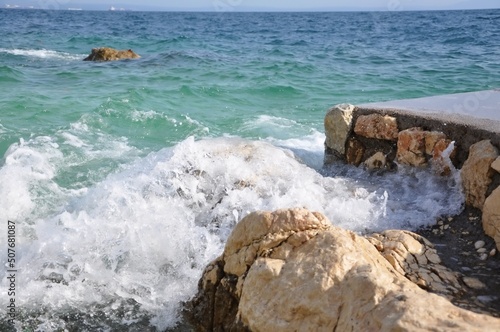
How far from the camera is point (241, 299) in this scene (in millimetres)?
3334

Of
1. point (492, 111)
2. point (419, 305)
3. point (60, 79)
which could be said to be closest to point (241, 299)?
point (419, 305)

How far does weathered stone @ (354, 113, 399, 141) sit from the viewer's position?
5859 millimetres

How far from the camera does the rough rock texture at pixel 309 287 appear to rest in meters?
2.64

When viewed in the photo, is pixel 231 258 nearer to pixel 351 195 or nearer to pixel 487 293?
pixel 487 293

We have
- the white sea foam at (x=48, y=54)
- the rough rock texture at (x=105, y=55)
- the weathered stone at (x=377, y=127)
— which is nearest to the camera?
the weathered stone at (x=377, y=127)

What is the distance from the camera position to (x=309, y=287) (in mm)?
3023

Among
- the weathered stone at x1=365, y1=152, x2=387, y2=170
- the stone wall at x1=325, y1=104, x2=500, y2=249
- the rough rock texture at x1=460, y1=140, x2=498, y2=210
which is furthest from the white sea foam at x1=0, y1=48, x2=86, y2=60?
the rough rock texture at x1=460, y1=140, x2=498, y2=210

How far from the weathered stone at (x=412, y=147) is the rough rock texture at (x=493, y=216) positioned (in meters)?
1.47

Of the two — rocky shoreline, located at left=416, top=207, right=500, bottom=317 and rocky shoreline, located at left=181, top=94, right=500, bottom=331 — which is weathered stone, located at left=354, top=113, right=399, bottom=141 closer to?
rocky shoreline, located at left=181, top=94, right=500, bottom=331

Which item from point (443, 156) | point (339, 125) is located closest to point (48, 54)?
point (339, 125)

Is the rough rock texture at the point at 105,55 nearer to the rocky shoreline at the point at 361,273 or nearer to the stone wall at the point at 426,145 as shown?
the stone wall at the point at 426,145

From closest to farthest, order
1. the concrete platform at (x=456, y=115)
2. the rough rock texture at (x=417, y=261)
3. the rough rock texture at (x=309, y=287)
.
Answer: the rough rock texture at (x=309, y=287) → the rough rock texture at (x=417, y=261) → the concrete platform at (x=456, y=115)

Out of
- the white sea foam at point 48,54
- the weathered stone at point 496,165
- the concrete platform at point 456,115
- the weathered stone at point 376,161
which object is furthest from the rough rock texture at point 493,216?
the white sea foam at point 48,54

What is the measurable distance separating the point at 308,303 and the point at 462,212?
93.4 inches
